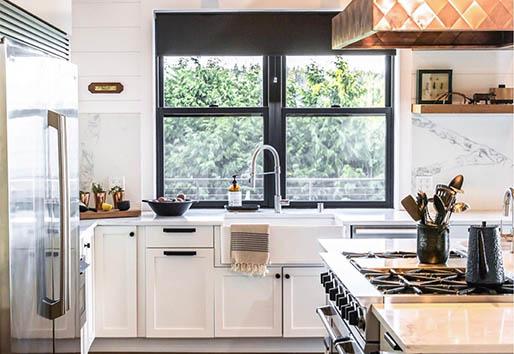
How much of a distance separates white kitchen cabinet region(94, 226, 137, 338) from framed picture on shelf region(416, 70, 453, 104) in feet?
7.13

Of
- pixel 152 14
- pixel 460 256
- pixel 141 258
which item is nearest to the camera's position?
pixel 460 256

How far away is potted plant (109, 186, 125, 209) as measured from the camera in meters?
5.16

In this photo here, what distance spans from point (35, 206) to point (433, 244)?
158cm

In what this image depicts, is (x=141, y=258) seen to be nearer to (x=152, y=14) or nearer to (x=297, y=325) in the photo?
(x=297, y=325)

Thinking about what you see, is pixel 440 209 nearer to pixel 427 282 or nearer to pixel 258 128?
pixel 427 282

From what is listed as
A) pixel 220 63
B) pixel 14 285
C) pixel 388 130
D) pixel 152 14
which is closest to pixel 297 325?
pixel 388 130

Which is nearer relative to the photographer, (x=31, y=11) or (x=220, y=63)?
(x=31, y=11)

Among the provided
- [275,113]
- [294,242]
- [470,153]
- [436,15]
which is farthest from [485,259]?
[275,113]

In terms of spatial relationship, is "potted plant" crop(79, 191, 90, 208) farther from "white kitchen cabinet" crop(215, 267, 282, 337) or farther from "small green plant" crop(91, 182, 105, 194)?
"white kitchen cabinet" crop(215, 267, 282, 337)

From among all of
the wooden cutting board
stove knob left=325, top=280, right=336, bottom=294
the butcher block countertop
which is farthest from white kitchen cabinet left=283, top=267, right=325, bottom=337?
the butcher block countertop

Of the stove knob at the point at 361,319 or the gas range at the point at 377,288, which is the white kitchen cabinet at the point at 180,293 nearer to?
the gas range at the point at 377,288

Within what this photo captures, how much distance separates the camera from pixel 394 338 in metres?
2.05

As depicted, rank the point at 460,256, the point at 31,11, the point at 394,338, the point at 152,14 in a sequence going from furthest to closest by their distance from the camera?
1. the point at 152,14
2. the point at 460,256
3. the point at 31,11
4. the point at 394,338

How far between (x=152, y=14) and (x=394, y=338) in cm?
370
